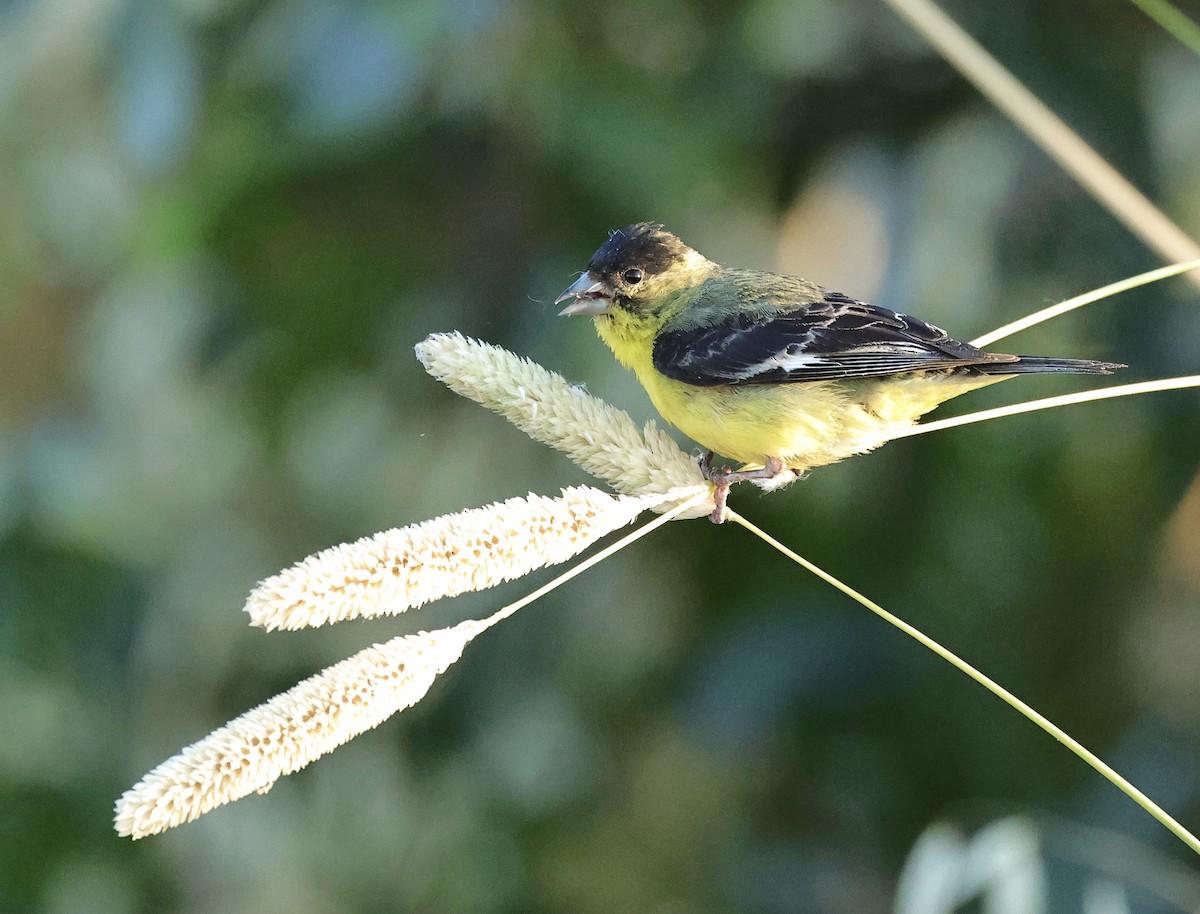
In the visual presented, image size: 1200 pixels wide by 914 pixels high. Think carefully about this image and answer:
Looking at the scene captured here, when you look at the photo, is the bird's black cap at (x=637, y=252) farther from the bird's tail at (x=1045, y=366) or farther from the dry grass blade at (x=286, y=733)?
the dry grass blade at (x=286, y=733)

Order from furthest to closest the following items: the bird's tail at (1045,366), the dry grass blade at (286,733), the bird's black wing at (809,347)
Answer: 1. the bird's black wing at (809,347)
2. the bird's tail at (1045,366)
3. the dry grass blade at (286,733)

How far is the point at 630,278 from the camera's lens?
260 centimetres

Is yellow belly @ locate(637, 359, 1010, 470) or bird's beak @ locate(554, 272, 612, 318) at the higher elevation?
bird's beak @ locate(554, 272, 612, 318)

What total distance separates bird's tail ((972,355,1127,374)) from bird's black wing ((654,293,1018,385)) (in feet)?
0.06

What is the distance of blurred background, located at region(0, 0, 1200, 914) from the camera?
9.88 feet

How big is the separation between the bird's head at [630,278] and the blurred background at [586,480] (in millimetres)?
329

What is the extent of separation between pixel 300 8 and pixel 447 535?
179 cm

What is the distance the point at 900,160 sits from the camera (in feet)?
9.83

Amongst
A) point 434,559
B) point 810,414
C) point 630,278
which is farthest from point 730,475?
point 434,559

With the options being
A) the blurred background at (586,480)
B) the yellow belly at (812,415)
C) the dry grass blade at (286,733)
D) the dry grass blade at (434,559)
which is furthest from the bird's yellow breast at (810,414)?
the dry grass blade at (286,733)

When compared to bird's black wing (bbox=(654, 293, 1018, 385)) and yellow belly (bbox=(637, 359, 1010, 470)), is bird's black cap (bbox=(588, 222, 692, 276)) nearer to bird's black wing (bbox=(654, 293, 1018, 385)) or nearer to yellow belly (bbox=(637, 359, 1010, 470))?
bird's black wing (bbox=(654, 293, 1018, 385))

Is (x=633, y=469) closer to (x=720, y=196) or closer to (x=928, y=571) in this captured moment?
(x=720, y=196)

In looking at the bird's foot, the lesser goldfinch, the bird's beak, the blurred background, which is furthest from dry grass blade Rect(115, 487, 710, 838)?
the blurred background

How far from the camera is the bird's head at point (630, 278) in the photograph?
2588 millimetres
